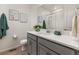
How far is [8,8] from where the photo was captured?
3.75 feet

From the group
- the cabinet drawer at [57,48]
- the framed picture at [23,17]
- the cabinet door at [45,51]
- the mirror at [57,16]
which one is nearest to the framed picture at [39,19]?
the mirror at [57,16]

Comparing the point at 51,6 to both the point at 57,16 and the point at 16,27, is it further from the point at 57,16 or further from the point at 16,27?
the point at 16,27

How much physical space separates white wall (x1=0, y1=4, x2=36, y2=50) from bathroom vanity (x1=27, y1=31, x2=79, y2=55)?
9 centimetres

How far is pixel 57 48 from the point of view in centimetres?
106

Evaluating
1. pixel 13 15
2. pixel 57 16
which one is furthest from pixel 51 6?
pixel 13 15

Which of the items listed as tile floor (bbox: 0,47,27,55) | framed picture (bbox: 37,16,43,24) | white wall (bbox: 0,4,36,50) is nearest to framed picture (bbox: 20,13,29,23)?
white wall (bbox: 0,4,36,50)

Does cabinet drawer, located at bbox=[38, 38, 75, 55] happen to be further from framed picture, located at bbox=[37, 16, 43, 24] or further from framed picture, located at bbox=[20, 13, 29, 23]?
framed picture, located at bbox=[20, 13, 29, 23]

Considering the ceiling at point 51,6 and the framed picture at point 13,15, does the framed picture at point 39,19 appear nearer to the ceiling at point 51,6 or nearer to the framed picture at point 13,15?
the ceiling at point 51,6

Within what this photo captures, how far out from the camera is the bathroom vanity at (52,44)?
896mm

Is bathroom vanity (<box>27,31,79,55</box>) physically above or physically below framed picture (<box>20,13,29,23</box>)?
below

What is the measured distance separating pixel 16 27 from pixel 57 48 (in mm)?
557

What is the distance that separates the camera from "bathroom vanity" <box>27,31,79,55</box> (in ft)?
2.94
